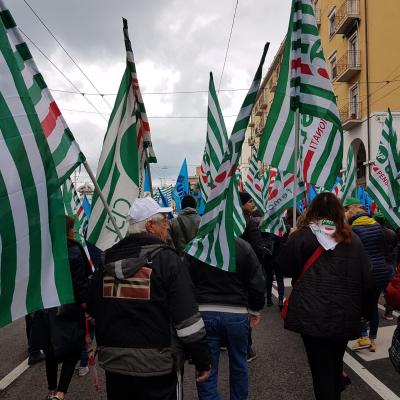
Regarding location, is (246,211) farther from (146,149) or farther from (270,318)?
(270,318)

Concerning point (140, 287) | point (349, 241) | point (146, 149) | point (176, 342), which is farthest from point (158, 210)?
point (146, 149)

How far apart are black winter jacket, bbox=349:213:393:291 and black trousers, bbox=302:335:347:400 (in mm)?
1920

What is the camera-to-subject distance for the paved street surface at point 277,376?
426 centimetres

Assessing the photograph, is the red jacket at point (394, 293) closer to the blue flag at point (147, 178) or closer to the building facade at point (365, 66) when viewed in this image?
the blue flag at point (147, 178)

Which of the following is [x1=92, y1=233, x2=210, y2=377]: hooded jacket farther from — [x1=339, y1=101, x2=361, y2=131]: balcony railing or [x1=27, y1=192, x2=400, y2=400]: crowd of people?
[x1=339, y1=101, x2=361, y2=131]: balcony railing

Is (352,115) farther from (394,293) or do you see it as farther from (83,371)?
(394,293)

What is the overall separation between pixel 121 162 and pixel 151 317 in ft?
6.35

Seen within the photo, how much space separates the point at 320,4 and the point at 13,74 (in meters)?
29.4

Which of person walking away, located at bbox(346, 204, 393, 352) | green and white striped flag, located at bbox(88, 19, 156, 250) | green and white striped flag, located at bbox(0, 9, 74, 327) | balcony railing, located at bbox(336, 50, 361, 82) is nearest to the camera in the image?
green and white striped flag, located at bbox(0, 9, 74, 327)

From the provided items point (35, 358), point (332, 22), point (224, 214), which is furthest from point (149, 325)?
point (332, 22)

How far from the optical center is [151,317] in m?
2.51

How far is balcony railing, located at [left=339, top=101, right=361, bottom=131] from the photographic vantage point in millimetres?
23234

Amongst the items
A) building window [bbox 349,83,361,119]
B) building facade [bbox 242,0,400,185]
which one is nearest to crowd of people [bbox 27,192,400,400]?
building facade [bbox 242,0,400,185]

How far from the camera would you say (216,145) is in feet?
21.8
